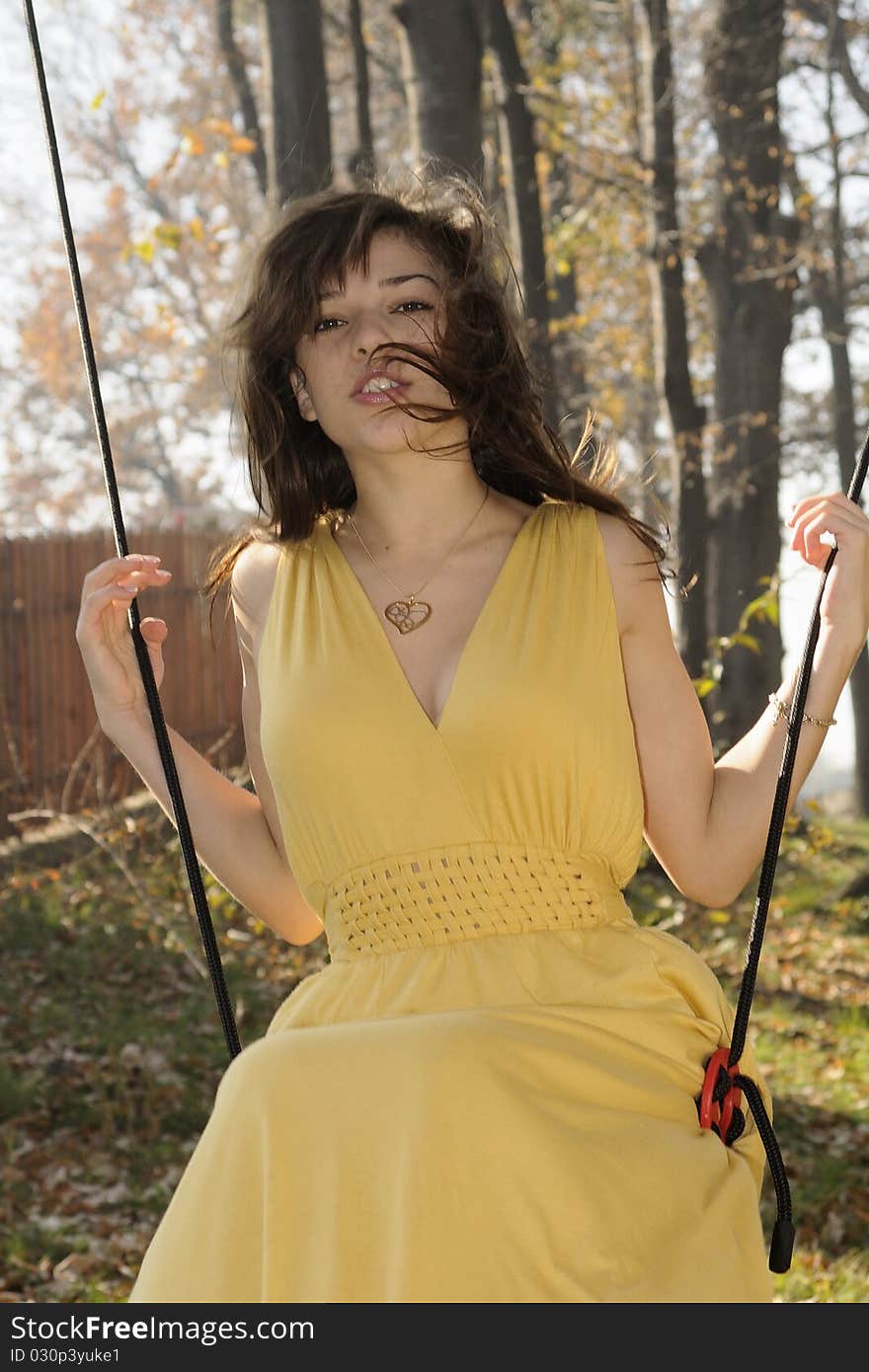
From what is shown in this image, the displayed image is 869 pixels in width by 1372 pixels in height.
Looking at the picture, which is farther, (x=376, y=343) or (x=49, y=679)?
(x=49, y=679)

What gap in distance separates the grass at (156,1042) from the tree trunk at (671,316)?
176 centimetres

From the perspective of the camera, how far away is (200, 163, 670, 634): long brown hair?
8.13ft

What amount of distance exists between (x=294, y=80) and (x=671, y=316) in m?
3.09

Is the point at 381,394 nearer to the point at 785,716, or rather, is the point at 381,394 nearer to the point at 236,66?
the point at 785,716

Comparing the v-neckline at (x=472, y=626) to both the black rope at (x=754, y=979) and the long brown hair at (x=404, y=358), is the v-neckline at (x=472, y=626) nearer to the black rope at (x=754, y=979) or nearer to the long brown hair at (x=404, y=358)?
the long brown hair at (x=404, y=358)

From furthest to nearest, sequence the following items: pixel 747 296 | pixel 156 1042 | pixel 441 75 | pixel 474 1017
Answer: pixel 747 296 → pixel 156 1042 → pixel 441 75 → pixel 474 1017

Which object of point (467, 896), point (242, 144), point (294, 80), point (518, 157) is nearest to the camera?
point (467, 896)

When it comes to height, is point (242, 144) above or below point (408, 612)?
above

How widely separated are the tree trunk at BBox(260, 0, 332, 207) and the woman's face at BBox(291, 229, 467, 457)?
330 cm

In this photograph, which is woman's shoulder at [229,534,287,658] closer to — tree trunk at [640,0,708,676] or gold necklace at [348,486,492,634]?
gold necklace at [348,486,492,634]

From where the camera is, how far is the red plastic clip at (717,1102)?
2105mm

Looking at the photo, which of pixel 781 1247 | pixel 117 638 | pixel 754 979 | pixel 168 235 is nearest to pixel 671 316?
pixel 168 235

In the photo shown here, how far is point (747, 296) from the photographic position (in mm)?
9852
